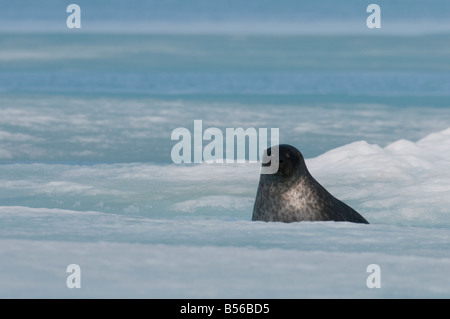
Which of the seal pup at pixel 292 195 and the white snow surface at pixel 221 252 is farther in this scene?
the seal pup at pixel 292 195

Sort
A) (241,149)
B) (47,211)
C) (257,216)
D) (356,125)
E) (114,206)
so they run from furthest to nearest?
(356,125) < (241,149) < (114,206) < (257,216) < (47,211)

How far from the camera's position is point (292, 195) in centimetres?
902

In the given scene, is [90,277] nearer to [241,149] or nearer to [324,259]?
[324,259]

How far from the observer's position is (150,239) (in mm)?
7180

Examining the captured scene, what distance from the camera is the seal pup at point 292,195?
8.98 metres

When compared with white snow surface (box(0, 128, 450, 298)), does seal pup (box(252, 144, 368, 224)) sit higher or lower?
higher

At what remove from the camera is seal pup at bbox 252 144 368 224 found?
8984mm

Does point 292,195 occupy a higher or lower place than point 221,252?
higher

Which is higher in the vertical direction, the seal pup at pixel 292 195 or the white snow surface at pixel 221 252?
the seal pup at pixel 292 195

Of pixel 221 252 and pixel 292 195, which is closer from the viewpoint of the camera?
pixel 221 252

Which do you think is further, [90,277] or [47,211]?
[47,211]
